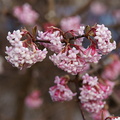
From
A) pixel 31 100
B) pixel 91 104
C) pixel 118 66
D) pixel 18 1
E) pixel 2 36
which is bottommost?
pixel 91 104

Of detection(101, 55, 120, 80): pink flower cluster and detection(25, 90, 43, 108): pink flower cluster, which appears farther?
detection(25, 90, 43, 108): pink flower cluster

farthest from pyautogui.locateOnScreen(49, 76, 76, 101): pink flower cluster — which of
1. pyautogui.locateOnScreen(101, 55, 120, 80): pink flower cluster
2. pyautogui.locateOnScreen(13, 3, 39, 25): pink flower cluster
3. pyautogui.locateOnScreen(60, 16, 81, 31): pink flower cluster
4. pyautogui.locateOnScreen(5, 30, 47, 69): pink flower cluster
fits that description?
pyautogui.locateOnScreen(13, 3, 39, 25): pink flower cluster

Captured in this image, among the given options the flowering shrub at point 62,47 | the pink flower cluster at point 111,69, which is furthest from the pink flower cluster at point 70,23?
the flowering shrub at point 62,47

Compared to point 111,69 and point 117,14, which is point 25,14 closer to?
point 111,69

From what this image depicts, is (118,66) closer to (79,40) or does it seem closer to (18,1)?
(79,40)

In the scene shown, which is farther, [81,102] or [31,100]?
[31,100]

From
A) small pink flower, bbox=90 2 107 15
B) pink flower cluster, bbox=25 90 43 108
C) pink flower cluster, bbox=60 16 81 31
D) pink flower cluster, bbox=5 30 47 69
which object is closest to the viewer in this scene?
pink flower cluster, bbox=5 30 47 69

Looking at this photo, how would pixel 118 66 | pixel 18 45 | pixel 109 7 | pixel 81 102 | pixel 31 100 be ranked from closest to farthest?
1. pixel 18 45
2. pixel 81 102
3. pixel 118 66
4. pixel 31 100
5. pixel 109 7

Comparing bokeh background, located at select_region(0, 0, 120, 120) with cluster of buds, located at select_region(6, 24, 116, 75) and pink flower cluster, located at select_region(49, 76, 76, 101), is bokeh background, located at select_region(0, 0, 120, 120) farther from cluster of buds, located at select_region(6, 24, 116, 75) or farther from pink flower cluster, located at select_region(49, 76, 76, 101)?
cluster of buds, located at select_region(6, 24, 116, 75)

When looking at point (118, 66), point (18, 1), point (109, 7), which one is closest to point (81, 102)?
point (118, 66)
